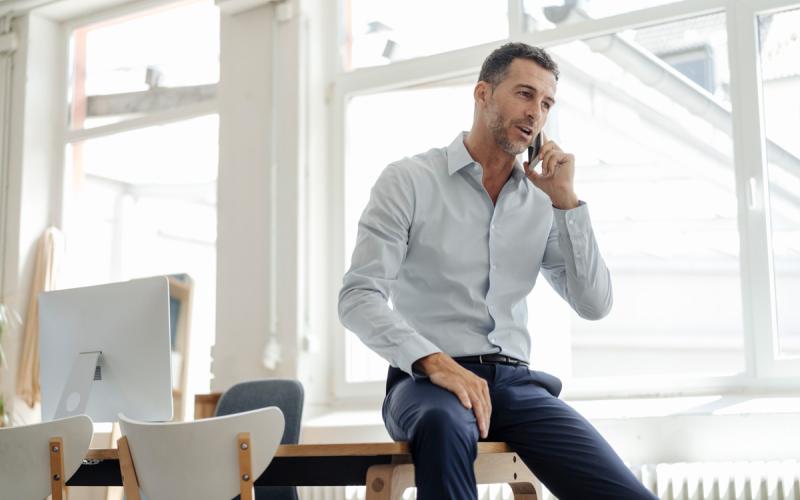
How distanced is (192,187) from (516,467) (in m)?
3.56

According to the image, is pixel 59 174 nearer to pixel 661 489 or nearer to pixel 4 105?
pixel 4 105

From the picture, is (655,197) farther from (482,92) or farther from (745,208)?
(482,92)

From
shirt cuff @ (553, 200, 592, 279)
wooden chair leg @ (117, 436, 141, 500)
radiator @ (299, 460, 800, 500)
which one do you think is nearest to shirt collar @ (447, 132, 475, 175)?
shirt cuff @ (553, 200, 592, 279)

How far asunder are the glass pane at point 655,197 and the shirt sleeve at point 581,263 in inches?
58.9

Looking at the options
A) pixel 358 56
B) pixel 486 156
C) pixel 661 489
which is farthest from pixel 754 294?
pixel 358 56

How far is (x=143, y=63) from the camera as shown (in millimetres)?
5867

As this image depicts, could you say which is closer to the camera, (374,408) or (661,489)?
(661,489)

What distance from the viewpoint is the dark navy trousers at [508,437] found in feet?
6.60

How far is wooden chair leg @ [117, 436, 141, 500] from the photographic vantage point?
2357mm

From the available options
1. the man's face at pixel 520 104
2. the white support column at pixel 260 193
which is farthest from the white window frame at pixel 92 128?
the man's face at pixel 520 104

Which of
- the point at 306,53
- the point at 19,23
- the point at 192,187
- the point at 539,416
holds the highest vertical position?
the point at 19,23

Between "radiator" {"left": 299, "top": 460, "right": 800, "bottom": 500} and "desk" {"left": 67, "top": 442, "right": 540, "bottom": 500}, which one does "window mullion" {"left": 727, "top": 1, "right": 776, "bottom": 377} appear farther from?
"desk" {"left": 67, "top": 442, "right": 540, "bottom": 500}

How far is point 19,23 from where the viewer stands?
5973mm

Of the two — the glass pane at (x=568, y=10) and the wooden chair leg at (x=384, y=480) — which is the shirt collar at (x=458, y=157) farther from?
the glass pane at (x=568, y=10)
